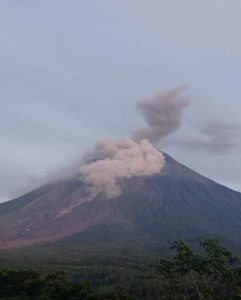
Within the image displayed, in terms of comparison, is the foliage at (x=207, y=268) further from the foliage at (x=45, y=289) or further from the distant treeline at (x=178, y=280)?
the foliage at (x=45, y=289)

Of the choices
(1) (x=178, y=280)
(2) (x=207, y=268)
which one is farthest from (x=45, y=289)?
(2) (x=207, y=268)

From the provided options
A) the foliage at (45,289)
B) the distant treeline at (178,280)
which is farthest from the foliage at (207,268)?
the foliage at (45,289)

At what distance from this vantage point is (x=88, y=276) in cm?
9431

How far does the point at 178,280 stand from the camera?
34.2 m

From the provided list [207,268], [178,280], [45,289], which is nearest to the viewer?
[207,268]

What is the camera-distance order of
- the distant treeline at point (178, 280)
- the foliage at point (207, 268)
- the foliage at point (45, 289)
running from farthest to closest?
1. the foliage at point (45, 289)
2. the distant treeline at point (178, 280)
3. the foliage at point (207, 268)

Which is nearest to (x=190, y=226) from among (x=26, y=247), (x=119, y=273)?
(x=26, y=247)

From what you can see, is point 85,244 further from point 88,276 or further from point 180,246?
point 180,246

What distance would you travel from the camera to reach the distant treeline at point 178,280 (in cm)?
2733

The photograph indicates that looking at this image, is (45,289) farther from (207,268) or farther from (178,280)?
(207,268)

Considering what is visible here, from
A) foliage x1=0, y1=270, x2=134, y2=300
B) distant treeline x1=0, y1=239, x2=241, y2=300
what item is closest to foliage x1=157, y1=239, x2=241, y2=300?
distant treeline x1=0, y1=239, x2=241, y2=300

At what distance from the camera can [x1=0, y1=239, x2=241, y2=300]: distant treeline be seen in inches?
1076

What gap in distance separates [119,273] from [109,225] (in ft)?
313

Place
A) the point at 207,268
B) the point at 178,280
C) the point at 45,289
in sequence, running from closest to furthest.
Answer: the point at 207,268 < the point at 178,280 < the point at 45,289
